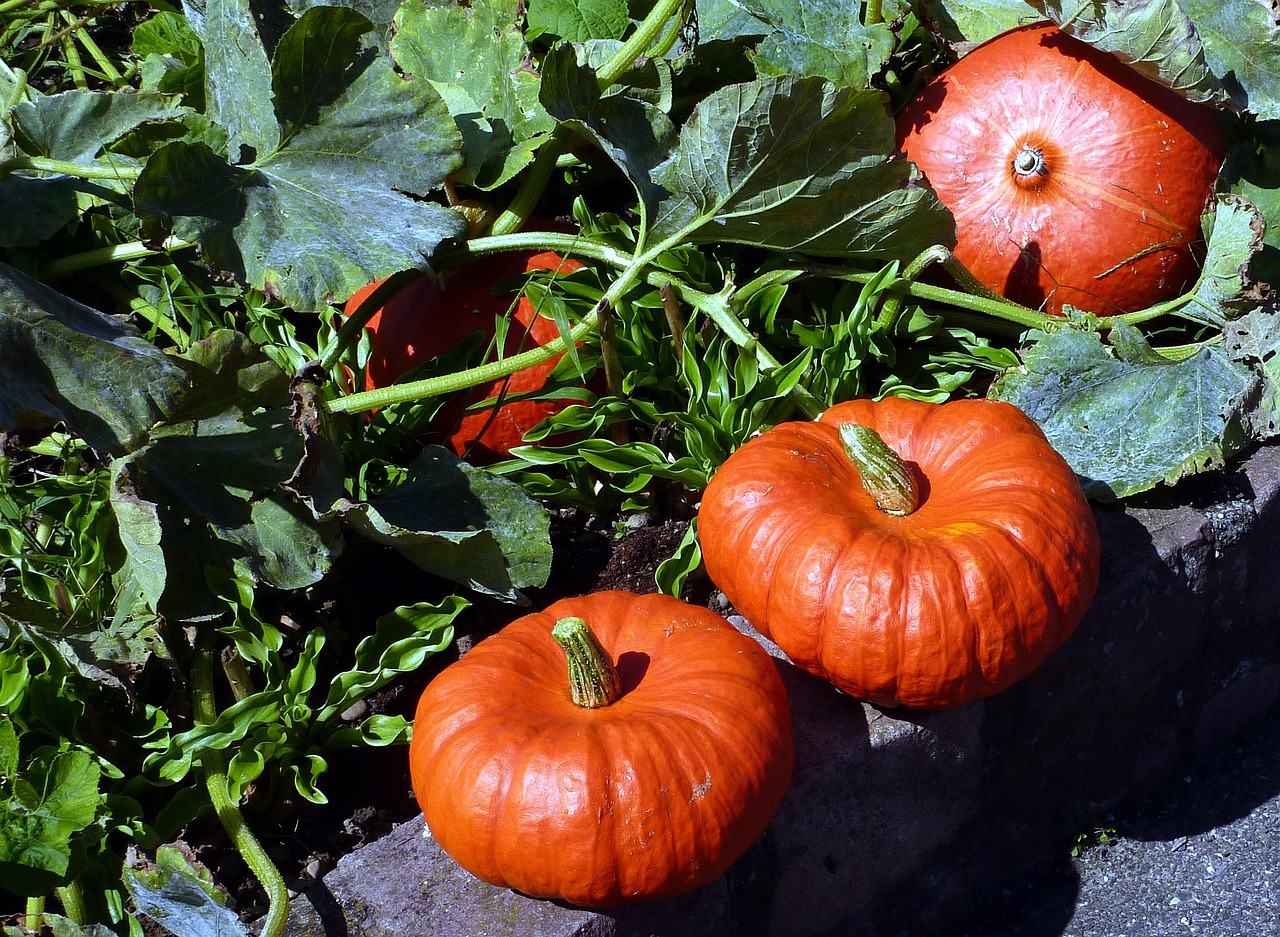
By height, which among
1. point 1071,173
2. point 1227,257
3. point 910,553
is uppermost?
point 1071,173

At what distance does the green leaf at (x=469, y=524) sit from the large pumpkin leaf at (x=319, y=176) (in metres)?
0.40

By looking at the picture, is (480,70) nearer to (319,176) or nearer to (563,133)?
(563,133)

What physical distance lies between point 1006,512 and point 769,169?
2.97 ft

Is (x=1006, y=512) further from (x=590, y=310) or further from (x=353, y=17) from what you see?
(x=353, y=17)

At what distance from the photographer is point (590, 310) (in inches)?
105

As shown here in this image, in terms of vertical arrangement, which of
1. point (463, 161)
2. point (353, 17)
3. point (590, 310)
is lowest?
point (590, 310)

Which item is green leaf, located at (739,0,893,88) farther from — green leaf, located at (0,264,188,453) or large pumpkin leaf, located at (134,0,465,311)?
green leaf, located at (0,264,188,453)

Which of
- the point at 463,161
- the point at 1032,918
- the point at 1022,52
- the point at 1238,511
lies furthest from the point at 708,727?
the point at 1022,52

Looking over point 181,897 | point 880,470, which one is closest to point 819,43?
point 880,470

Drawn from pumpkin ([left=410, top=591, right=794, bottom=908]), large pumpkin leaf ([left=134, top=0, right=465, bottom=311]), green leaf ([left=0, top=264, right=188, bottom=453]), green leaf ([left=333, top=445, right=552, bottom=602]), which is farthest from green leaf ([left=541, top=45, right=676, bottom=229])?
pumpkin ([left=410, top=591, right=794, bottom=908])

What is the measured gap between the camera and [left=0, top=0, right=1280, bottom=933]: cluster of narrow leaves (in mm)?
1886

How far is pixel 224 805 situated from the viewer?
1.86 meters

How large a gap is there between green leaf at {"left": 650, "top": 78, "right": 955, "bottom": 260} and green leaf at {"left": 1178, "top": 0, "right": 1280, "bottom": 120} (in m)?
0.71

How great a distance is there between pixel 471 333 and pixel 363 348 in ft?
0.84
